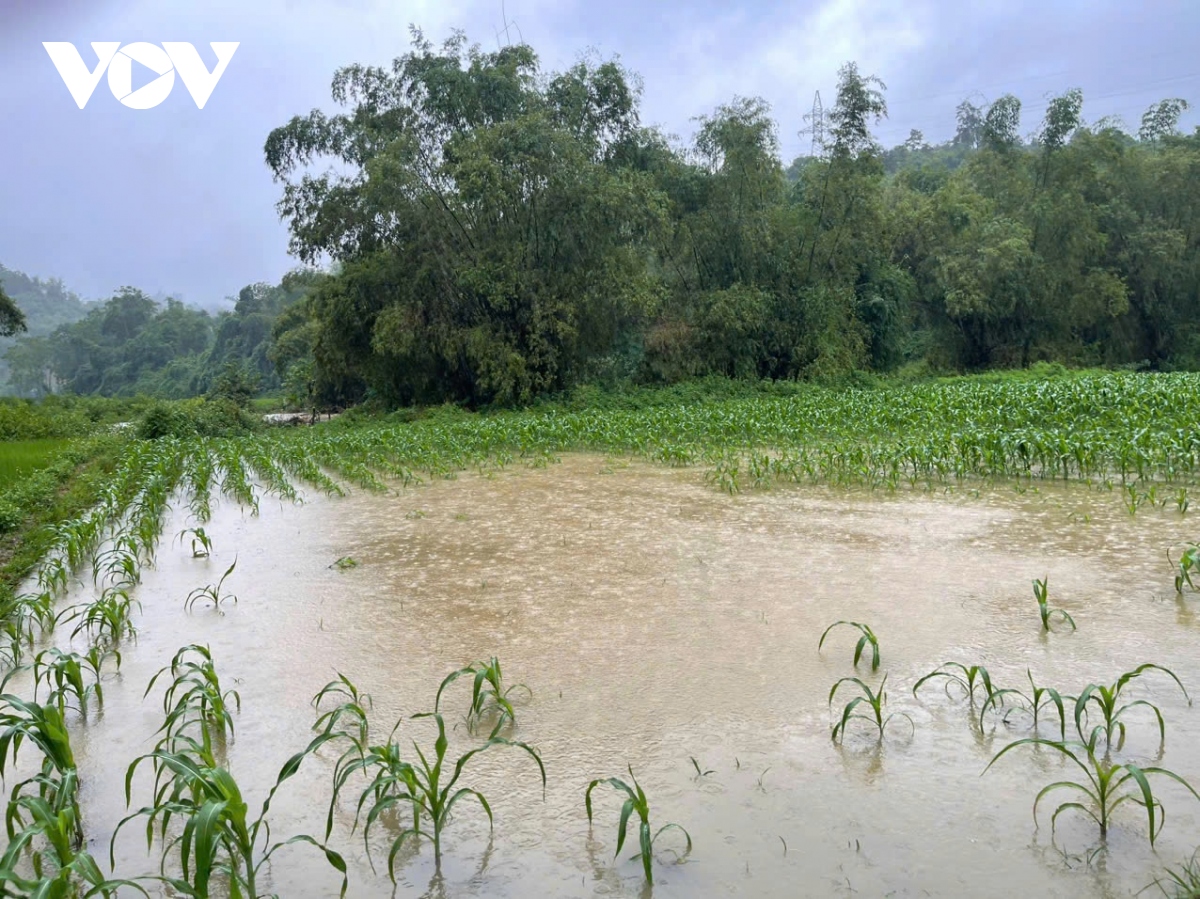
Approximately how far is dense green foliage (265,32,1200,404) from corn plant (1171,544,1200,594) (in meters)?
14.5

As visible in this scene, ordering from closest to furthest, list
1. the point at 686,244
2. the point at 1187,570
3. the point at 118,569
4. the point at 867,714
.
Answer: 1. the point at 867,714
2. the point at 1187,570
3. the point at 118,569
4. the point at 686,244

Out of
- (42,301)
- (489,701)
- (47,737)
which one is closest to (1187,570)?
(489,701)

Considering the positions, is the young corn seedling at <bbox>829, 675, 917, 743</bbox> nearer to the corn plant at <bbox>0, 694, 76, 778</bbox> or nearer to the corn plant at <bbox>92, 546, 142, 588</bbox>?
the corn plant at <bbox>0, 694, 76, 778</bbox>

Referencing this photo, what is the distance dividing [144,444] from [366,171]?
7.67 meters

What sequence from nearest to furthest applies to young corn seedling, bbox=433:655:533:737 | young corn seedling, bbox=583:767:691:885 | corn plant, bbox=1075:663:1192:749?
young corn seedling, bbox=583:767:691:885, corn plant, bbox=1075:663:1192:749, young corn seedling, bbox=433:655:533:737

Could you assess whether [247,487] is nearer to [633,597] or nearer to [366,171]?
[633,597]

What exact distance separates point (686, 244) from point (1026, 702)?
1967 centimetres

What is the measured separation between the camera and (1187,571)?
15.5 ft

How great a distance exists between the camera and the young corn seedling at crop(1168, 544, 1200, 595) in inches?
180

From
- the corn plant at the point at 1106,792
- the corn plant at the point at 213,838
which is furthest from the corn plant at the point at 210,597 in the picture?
the corn plant at the point at 1106,792

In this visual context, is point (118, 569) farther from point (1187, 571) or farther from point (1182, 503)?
point (1182, 503)

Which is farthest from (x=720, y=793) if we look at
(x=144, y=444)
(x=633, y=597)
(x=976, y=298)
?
(x=976, y=298)

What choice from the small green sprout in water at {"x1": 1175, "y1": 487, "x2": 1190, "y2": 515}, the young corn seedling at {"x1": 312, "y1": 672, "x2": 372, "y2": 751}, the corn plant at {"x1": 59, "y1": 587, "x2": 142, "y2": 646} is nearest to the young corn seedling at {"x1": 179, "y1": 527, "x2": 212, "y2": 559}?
the corn plant at {"x1": 59, "y1": 587, "x2": 142, "y2": 646}

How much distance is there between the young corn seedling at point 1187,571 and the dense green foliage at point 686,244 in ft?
47.6
